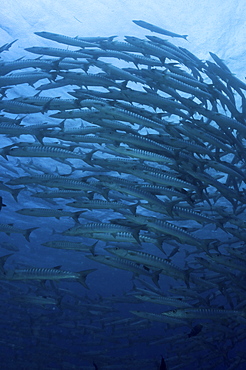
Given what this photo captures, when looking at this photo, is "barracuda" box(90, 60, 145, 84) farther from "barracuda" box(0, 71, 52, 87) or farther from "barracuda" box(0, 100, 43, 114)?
"barracuda" box(0, 100, 43, 114)

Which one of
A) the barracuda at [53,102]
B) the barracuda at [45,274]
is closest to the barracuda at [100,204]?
the barracuda at [45,274]

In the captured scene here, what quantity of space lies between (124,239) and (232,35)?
8781 mm

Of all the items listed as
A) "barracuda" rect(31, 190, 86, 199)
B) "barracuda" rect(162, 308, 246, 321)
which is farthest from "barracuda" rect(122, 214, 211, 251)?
"barracuda" rect(31, 190, 86, 199)

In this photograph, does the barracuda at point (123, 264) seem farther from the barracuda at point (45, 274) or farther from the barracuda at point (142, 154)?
the barracuda at point (142, 154)

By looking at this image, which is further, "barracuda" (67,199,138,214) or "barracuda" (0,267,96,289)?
"barracuda" (0,267,96,289)

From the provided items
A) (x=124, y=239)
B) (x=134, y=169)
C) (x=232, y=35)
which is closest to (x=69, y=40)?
(x=134, y=169)

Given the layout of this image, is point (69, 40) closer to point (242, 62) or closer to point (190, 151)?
point (190, 151)

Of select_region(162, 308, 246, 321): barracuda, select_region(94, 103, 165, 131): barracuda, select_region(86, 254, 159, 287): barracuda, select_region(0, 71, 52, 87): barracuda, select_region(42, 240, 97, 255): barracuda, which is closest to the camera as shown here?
select_region(162, 308, 246, 321): barracuda

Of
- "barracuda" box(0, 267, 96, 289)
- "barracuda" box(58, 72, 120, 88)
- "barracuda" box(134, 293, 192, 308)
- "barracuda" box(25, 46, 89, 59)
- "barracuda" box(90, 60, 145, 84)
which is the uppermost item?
"barracuda" box(90, 60, 145, 84)

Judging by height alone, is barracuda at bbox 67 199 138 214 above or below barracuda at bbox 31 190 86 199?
above

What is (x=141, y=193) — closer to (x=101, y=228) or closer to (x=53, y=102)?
(x=101, y=228)

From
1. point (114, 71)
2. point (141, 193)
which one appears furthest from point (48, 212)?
point (114, 71)

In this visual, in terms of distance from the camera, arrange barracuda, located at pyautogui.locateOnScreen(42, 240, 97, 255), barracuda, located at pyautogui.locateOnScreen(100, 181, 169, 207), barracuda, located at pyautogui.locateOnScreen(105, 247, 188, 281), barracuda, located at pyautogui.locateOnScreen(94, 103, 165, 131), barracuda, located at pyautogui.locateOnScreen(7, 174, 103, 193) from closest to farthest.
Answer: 1. barracuda, located at pyautogui.locateOnScreen(94, 103, 165, 131)
2. barracuda, located at pyautogui.locateOnScreen(105, 247, 188, 281)
3. barracuda, located at pyautogui.locateOnScreen(100, 181, 169, 207)
4. barracuda, located at pyautogui.locateOnScreen(7, 174, 103, 193)
5. barracuda, located at pyautogui.locateOnScreen(42, 240, 97, 255)

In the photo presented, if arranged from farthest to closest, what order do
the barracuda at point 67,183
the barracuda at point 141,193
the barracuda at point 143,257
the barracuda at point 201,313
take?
the barracuda at point 67,183, the barracuda at point 141,193, the barracuda at point 143,257, the barracuda at point 201,313
